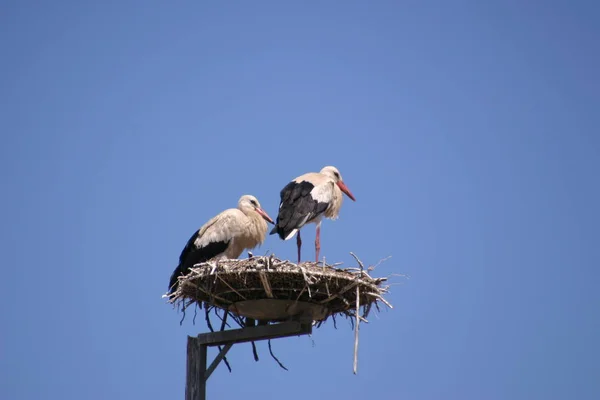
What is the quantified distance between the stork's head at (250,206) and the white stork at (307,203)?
0.53 metres

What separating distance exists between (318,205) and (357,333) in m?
2.64

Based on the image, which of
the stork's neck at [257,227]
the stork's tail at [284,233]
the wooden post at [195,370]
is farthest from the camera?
the stork's neck at [257,227]

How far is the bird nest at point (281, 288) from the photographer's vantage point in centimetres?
686

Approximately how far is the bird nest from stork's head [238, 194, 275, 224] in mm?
2528

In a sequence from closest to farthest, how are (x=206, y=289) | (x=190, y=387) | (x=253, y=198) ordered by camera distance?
1. (x=190, y=387)
2. (x=206, y=289)
3. (x=253, y=198)

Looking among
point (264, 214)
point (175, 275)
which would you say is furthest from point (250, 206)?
point (175, 275)

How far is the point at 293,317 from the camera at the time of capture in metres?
7.12

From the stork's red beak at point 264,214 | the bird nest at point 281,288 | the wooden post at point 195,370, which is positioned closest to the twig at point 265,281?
the bird nest at point 281,288

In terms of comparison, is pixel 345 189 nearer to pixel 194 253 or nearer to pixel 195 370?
pixel 194 253

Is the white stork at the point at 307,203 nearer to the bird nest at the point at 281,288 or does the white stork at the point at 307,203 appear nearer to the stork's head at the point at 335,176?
the stork's head at the point at 335,176

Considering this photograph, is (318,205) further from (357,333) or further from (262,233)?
(357,333)

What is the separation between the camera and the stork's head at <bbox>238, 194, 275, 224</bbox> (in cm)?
974

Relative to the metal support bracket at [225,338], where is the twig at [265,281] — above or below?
above

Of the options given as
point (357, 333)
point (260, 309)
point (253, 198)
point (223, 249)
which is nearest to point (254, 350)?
point (260, 309)
